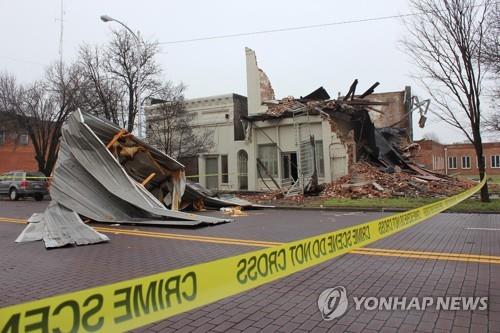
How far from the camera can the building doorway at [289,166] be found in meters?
27.0

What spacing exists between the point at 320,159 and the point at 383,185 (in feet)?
15.3

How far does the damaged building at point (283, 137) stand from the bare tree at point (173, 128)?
83 cm

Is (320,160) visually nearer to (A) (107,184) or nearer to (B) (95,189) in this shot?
(A) (107,184)

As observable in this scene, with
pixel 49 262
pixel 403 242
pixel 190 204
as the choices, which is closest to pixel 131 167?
pixel 190 204

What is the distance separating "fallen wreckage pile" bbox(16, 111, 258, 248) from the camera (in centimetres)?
1271

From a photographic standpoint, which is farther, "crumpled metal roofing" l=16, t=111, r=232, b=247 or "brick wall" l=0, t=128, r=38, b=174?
"brick wall" l=0, t=128, r=38, b=174

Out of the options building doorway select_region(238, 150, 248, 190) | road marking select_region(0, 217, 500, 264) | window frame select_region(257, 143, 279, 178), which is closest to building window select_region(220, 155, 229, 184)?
building doorway select_region(238, 150, 248, 190)

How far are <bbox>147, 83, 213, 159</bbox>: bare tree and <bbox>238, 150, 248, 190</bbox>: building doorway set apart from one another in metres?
2.40

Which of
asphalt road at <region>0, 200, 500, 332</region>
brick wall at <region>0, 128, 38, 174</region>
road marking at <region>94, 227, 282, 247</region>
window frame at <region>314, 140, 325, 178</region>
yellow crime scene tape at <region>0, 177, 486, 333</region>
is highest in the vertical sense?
brick wall at <region>0, 128, 38, 174</region>

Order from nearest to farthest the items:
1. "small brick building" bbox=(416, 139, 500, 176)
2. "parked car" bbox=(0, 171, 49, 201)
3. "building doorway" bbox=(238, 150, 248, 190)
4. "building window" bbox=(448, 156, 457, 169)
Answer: "parked car" bbox=(0, 171, 49, 201), "building doorway" bbox=(238, 150, 248, 190), "small brick building" bbox=(416, 139, 500, 176), "building window" bbox=(448, 156, 457, 169)

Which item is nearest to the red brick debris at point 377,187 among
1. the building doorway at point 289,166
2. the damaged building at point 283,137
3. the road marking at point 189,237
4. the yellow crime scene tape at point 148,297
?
the damaged building at point 283,137

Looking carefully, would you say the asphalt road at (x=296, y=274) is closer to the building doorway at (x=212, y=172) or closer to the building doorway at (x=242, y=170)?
the building doorway at (x=242, y=170)

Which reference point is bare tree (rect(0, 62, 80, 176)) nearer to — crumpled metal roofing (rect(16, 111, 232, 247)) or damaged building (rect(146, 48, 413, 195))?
damaged building (rect(146, 48, 413, 195))

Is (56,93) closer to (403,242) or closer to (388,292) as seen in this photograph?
(403,242)
